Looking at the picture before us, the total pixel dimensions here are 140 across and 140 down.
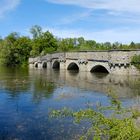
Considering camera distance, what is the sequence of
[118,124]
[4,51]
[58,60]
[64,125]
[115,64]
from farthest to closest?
[4,51] → [58,60] → [115,64] → [64,125] → [118,124]

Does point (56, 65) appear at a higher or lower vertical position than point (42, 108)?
higher

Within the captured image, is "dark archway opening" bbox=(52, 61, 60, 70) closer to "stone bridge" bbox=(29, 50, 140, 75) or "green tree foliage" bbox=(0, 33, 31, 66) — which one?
"stone bridge" bbox=(29, 50, 140, 75)

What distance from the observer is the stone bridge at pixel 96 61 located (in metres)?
49.5

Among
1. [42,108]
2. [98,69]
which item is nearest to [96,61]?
[98,69]

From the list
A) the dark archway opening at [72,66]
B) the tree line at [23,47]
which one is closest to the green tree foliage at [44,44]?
the tree line at [23,47]

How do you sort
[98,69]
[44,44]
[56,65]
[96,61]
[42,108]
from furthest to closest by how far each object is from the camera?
[44,44]
[56,65]
[98,69]
[96,61]
[42,108]

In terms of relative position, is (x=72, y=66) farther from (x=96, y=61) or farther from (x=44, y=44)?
(x=44, y=44)

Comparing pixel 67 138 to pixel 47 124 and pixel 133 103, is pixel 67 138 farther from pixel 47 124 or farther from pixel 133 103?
pixel 133 103

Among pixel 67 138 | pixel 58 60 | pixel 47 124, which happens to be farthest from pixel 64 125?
pixel 58 60

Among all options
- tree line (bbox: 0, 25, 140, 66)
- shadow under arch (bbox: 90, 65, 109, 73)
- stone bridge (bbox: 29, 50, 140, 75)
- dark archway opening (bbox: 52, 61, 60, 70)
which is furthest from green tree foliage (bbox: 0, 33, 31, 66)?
shadow under arch (bbox: 90, 65, 109, 73)

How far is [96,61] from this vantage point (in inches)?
2244

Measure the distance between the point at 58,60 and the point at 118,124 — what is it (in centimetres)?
6346

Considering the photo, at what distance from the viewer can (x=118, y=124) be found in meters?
10.8

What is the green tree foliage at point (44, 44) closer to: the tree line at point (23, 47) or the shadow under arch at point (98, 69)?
the tree line at point (23, 47)
